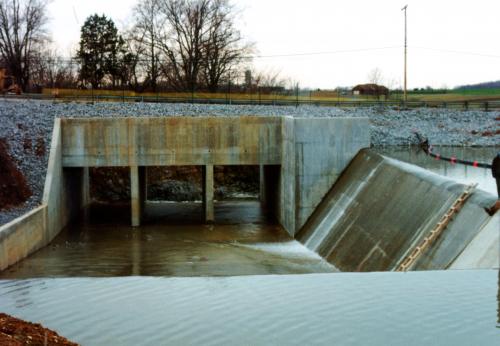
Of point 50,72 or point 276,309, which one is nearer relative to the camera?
Answer: point 276,309

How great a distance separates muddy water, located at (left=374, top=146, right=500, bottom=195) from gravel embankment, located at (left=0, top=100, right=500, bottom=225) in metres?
2.18

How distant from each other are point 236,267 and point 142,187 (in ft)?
40.4

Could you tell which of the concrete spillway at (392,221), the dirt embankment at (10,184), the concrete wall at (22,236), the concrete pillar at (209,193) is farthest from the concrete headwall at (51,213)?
the concrete spillway at (392,221)

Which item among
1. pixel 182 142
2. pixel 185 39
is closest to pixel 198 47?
pixel 185 39

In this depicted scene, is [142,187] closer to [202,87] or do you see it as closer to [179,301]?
[179,301]

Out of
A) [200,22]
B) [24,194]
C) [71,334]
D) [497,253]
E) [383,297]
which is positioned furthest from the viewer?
[200,22]

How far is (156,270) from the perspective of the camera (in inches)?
748

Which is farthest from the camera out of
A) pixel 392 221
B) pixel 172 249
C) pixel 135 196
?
pixel 135 196

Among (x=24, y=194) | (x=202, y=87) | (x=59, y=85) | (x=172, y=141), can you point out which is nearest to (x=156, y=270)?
(x=24, y=194)

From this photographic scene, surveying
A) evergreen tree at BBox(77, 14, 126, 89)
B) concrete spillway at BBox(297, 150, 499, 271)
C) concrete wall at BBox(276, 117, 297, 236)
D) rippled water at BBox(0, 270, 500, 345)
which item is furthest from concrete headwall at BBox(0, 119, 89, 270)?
evergreen tree at BBox(77, 14, 126, 89)

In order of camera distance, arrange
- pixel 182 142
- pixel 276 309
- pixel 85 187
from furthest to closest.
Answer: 1. pixel 85 187
2. pixel 182 142
3. pixel 276 309

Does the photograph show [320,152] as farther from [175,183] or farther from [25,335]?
[25,335]

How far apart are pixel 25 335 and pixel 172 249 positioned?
A: 14233mm

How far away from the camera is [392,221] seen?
17406 mm
